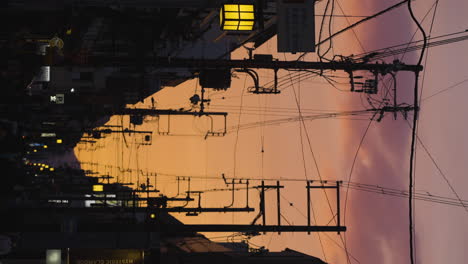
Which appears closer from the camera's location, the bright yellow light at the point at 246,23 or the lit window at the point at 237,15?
the lit window at the point at 237,15

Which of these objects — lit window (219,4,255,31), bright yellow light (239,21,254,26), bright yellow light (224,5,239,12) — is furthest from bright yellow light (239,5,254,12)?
bright yellow light (239,21,254,26)

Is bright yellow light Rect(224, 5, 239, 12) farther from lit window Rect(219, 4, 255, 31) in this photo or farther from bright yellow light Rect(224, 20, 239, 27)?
bright yellow light Rect(224, 20, 239, 27)

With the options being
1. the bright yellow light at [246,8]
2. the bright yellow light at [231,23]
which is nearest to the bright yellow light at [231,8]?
the bright yellow light at [246,8]

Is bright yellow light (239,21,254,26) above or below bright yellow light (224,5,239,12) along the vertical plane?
below

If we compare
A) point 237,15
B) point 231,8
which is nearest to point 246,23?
point 237,15

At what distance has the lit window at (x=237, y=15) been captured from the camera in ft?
53.7

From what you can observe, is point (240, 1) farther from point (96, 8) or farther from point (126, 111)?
point (126, 111)

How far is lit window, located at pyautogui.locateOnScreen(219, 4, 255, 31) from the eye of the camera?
16375 mm

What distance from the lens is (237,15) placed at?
16406 millimetres

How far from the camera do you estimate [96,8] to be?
23281 millimetres

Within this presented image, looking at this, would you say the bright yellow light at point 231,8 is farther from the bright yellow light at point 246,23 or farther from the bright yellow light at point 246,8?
the bright yellow light at point 246,23

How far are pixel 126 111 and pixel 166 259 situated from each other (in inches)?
395

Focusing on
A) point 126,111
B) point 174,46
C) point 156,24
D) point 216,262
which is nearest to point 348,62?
point 216,262

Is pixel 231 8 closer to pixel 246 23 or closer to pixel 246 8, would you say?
pixel 246 8
